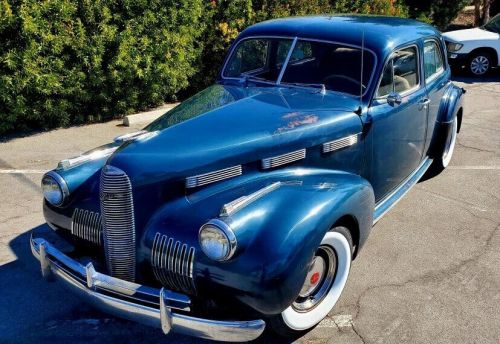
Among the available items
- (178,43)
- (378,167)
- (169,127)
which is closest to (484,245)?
(378,167)

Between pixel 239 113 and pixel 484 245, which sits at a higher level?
pixel 239 113

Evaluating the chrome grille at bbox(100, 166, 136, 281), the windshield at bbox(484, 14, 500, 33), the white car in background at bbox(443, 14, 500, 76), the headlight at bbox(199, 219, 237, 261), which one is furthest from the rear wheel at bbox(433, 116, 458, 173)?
the windshield at bbox(484, 14, 500, 33)

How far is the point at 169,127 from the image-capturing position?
11.3 ft

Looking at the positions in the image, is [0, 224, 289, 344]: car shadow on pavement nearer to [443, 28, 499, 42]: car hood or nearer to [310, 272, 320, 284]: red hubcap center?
[310, 272, 320, 284]: red hubcap center

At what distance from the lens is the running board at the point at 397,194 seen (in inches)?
164

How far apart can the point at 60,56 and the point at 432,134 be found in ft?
16.1

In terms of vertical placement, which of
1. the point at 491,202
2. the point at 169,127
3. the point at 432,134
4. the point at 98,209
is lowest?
the point at 491,202

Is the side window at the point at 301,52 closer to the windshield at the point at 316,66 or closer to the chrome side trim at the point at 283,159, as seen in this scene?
the windshield at the point at 316,66

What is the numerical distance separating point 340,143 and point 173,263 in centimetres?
157

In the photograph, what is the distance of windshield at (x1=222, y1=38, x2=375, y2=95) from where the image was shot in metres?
4.14

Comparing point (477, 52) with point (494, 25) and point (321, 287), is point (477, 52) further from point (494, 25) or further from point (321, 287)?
point (321, 287)

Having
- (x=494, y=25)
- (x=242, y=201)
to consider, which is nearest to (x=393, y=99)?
(x=242, y=201)

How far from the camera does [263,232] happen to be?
2.75 m

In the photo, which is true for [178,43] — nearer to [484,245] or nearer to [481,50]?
[484,245]
